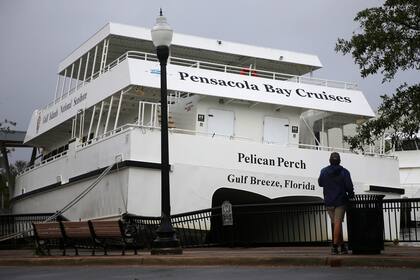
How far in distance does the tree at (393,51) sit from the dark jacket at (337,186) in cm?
163

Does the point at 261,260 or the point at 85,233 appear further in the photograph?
the point at 85,233

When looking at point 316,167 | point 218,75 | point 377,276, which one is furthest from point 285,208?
point 377,276

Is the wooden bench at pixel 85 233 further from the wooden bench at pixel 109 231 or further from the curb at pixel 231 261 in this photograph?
the curb at pixel 231 261

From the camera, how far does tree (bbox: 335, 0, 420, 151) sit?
11328mm

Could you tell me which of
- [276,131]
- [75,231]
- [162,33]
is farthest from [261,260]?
[276,131]

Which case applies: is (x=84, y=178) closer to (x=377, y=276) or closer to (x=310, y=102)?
(x=310, y=102)

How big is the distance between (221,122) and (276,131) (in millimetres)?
2086

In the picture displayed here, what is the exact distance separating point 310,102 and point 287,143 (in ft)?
5.10

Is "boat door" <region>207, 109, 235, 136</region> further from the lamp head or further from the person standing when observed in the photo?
the person standing

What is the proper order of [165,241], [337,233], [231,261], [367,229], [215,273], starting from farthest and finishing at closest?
[165,241] < [231,261] < [337,233] < [367,229] < [215,273]

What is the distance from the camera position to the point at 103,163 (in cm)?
2003

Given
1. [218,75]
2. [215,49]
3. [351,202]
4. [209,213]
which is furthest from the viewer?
Result: [215,49]

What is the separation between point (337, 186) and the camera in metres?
10.8

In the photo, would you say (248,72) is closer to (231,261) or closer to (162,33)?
(162,33)
